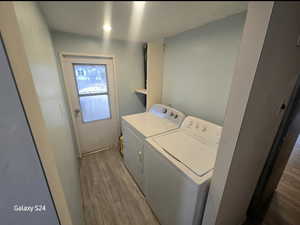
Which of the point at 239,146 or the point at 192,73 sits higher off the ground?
the point at 192,73

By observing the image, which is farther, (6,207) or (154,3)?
(6,207)

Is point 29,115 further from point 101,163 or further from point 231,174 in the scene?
point 101,163

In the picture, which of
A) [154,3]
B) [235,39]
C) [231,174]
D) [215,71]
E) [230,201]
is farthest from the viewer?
[215,71]

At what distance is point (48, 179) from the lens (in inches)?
22.5

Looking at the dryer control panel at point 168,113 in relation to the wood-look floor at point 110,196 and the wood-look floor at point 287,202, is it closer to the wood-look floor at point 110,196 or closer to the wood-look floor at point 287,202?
the wood-look floor at point 110,196

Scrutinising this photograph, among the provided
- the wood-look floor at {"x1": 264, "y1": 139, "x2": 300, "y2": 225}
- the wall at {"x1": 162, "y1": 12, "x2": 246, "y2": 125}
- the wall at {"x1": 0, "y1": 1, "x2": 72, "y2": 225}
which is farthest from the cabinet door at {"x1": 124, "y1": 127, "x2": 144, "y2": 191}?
the wood-look floor at {"x1": 264, "y1": 139, "x2": 300, "y2": 225}

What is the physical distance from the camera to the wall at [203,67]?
4.07ft

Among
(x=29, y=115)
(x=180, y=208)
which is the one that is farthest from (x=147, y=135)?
(x=29, y=115)

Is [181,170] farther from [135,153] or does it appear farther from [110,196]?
[110,196]

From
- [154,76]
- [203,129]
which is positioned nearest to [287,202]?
[203,129]

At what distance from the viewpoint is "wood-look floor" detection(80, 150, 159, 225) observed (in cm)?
146

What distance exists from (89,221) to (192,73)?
215 cm

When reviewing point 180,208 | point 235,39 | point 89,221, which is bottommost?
point 89,221

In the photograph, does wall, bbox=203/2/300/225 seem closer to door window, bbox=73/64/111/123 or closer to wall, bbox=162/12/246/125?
Result: wall, bbox=162/12/246/125
